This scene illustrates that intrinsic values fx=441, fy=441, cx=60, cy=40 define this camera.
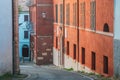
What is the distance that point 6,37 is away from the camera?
24812mm

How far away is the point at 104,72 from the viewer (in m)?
29.1

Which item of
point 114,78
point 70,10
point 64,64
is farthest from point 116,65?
point 64,64

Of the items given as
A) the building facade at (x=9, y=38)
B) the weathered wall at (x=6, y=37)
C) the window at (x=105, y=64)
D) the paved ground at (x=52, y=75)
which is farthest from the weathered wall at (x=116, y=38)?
the weathered wall at (x=6, y=37)

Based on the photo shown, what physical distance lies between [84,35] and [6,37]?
12318 millimetres

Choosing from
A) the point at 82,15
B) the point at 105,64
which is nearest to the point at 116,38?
the point at 105,64

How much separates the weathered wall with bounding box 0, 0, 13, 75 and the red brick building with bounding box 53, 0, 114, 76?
6.28 m

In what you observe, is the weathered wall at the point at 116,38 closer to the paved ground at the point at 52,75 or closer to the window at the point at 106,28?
the paved ground at the point at 52,75

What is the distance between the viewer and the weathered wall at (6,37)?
961 inches

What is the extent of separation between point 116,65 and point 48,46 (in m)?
30.7

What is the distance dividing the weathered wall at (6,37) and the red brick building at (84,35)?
628 cm

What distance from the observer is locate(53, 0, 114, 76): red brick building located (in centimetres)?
2834

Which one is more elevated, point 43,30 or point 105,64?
point 43,30

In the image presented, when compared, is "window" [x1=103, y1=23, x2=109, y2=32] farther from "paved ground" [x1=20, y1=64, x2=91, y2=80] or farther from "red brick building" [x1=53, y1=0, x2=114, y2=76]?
"paved ground" [x1=20, y1=64, x2=91, y2=80]

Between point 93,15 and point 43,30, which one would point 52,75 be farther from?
point 43,30
